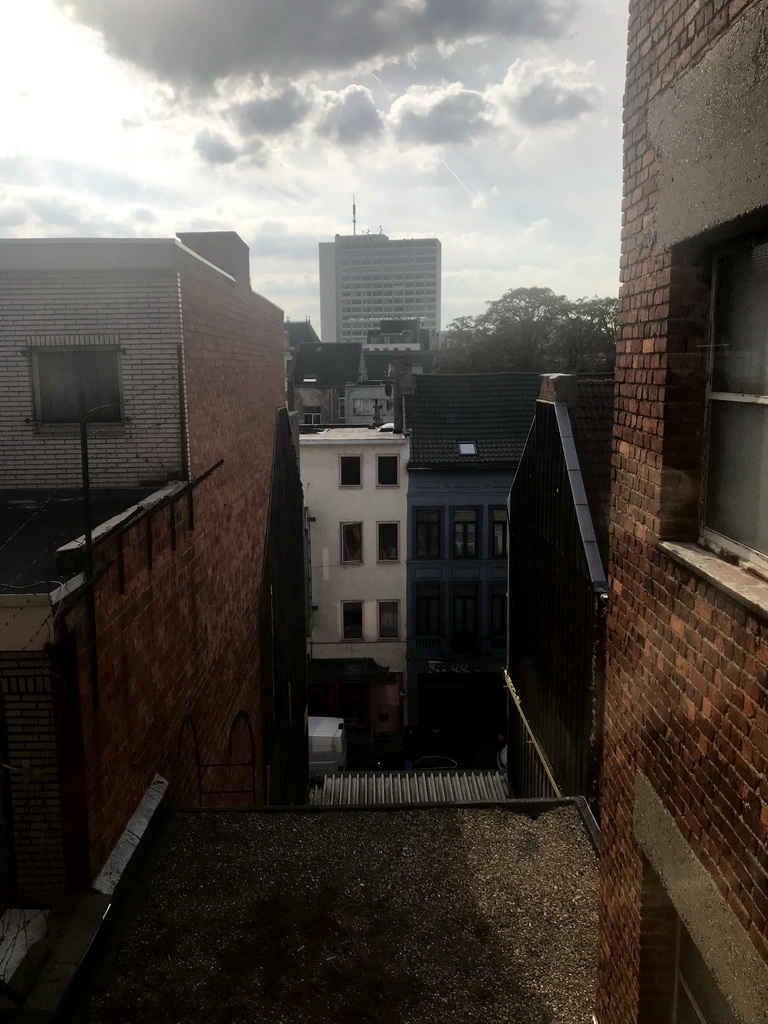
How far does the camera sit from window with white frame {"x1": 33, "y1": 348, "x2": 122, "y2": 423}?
9.23 m

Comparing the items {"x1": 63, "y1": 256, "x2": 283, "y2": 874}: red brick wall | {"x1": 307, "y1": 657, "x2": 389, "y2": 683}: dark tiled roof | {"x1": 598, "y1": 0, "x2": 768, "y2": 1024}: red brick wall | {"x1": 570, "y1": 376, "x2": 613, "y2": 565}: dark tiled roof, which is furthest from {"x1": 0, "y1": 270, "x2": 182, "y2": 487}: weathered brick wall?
{"x1": 307, "y1": 657, "x2": 389, "y2": 683}: dark tiled roof

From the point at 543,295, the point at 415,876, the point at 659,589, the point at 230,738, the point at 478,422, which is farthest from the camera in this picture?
the point at 543,295

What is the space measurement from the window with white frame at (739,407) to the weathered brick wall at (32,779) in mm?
4831

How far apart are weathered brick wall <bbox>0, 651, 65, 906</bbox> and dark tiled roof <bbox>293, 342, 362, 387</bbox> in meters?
54.2

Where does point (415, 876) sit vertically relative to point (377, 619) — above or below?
above

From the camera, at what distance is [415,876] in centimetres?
697

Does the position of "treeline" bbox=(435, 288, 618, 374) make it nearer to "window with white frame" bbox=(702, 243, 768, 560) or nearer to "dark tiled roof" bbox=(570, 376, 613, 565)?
"dark tiled roof" bbox=(570, 376, 613, 565)

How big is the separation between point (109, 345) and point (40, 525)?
2460mm

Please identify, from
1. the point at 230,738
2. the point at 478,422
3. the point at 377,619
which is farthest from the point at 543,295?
the point at 230,738

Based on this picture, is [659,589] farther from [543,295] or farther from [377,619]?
[543,295]

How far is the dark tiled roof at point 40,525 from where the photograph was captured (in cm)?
603

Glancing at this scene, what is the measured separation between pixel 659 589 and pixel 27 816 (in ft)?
17.0

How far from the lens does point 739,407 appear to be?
3.20 m

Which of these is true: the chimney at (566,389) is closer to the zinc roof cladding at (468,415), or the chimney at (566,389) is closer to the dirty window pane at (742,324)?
the dirty window pane at (742,324)
